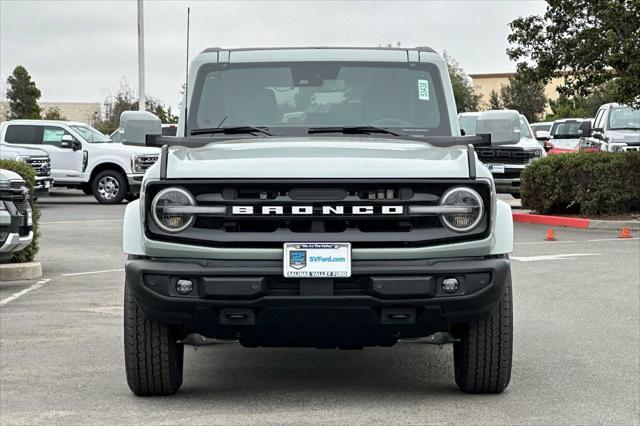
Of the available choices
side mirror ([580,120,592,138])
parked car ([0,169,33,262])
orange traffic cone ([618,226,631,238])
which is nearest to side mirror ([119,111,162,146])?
parked car ([0,169,33,262])

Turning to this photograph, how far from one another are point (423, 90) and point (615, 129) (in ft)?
61.6

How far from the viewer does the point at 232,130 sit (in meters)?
7.80

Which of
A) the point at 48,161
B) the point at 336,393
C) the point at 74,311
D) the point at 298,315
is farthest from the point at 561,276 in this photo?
the point at 48,161

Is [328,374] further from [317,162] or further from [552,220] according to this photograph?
[552,220]

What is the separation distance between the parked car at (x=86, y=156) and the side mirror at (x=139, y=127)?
69.1 feet

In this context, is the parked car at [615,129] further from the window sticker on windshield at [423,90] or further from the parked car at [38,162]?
the window sticker on windshield at [423,90]

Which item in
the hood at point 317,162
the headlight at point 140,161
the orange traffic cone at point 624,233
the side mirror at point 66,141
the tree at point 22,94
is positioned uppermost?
the tree at point 22,94

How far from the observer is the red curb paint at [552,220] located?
827 inches

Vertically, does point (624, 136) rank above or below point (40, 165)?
above

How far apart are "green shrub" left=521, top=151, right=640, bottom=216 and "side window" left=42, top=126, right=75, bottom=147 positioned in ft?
41.1

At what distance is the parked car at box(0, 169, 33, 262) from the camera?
12.6 metres

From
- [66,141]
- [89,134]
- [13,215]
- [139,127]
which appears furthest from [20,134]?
[139,127]

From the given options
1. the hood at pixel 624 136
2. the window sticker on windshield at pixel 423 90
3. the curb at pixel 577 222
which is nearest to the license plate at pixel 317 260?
the window sticker on windshield at pixel 423 90

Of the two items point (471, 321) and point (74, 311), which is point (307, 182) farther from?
point (74, 311)
